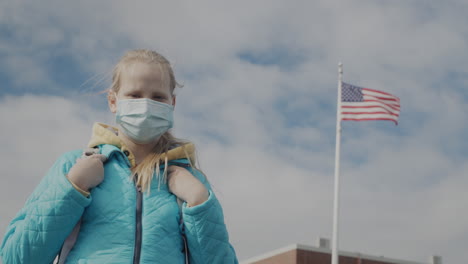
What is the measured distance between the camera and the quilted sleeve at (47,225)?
90.7 inches

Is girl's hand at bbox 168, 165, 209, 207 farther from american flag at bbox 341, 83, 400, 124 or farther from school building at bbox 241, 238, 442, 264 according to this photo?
school building at bbox 241, 238, 442, 264

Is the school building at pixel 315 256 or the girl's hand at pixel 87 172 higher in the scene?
the girl's hand at pixel 87 172

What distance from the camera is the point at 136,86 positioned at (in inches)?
105

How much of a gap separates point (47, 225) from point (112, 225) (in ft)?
0.78

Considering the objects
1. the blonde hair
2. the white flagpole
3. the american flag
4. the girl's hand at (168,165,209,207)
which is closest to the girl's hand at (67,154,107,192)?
the blonde hair

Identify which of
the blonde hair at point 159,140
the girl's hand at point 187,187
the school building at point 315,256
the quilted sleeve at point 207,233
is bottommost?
the school building at point 315,256

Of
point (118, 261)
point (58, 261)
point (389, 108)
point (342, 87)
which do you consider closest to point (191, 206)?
point (118, 261)

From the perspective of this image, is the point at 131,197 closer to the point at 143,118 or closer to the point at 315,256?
the point at 143,118

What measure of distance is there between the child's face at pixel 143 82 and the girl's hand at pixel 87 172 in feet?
1.10

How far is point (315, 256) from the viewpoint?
28312 millimetres

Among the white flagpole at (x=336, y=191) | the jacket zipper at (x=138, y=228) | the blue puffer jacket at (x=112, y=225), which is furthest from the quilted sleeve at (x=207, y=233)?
the white flagpole at (x=336, y=191)

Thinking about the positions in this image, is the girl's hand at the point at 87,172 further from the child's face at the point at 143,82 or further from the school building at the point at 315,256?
the school building at the point at 315,256

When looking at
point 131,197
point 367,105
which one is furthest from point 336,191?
point 131,197

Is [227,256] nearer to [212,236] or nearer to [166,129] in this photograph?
[212,236]
